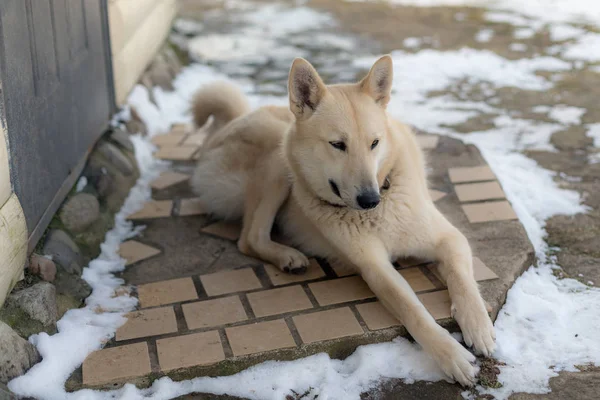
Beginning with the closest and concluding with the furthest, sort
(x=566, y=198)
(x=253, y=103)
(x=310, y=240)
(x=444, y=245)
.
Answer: (x=444, y=245) < (x=310, y=240) < (x=566, y=198) < (x=253, y=103)

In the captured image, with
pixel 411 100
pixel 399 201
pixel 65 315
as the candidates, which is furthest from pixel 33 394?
pixel 411 100

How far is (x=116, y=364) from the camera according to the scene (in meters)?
2.26

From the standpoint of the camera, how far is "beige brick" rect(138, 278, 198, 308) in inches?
106

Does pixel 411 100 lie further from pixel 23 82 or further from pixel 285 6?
pixel 285 6

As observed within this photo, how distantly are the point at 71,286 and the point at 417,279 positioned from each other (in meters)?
1.53

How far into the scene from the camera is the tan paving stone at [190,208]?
356cm

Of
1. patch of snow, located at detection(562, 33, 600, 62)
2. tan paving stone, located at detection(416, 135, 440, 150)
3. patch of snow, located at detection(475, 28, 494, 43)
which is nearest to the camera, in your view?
tan paving stone, located at detection(416, 135, 440, 150)

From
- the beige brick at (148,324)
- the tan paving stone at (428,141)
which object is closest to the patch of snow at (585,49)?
the tan paving stone at (428,141)

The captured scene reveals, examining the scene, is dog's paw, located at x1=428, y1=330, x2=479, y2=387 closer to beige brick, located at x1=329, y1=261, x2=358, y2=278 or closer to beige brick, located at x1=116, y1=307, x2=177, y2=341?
beige brick, located at x1=329, y1=261, x2=358, y2=278

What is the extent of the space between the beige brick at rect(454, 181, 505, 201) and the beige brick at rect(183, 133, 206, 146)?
1937mm

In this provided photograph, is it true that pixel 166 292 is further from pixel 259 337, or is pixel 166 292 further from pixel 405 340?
pixel 405 340

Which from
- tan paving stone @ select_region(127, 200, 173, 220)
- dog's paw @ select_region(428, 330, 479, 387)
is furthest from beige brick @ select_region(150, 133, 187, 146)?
dog's paw @ select_region(428, 330, 479, 387)

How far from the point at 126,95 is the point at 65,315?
7.64 ft

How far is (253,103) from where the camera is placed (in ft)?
16.8
